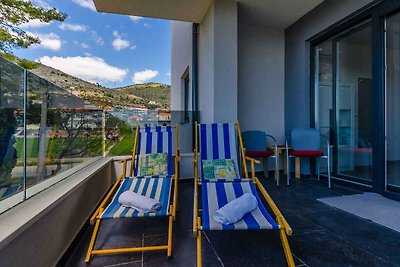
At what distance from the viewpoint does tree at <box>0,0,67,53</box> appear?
722cm

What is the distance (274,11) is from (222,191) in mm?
3626

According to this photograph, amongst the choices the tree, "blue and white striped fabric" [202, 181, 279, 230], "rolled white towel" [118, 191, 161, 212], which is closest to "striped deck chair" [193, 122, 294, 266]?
"blue and white striped fabric" [202, 181, 279, 230]

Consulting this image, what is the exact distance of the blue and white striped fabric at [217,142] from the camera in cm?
338

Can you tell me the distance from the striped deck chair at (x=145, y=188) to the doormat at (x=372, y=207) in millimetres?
2149

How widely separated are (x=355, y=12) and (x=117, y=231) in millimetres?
4460

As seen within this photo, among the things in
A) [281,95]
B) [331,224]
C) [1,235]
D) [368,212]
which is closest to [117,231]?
[1,235]

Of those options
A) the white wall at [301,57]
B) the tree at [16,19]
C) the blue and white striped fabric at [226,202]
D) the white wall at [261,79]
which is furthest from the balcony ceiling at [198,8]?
the tree at [16,19]

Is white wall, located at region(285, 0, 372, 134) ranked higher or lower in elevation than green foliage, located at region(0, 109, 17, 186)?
higher

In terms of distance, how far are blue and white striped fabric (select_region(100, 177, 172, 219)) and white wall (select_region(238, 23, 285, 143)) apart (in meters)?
2.66

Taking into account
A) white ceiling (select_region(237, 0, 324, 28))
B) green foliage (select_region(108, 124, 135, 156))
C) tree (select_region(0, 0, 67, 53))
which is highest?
tree (select_region(0, 0, 67, 53))

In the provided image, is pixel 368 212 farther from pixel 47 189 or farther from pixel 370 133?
pixel 47 189

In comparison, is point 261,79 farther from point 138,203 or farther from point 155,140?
point 138,203

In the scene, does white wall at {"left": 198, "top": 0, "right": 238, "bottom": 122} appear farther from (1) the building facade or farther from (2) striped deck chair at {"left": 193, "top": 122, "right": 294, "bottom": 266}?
(2) striped deck chair at {"left": 193, "top": 122, "right": 294, "bottom": 266}

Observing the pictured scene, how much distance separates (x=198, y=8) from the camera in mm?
4160
